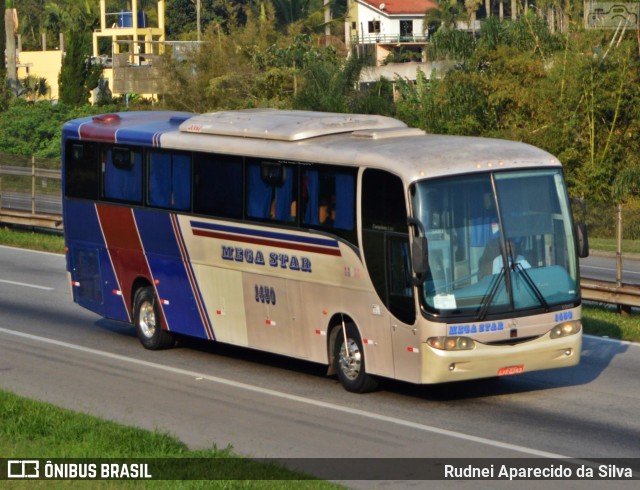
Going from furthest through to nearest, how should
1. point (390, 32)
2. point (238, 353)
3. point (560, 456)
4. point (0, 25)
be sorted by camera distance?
point (390, 32) < point (0, 25) < point (238, 353) < point (560, 456)

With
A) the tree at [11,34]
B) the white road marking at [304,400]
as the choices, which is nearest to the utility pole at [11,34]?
the tree at [11,34]

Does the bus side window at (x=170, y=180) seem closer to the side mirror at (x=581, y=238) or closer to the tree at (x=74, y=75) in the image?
the side mirror at (x=581, y=238)

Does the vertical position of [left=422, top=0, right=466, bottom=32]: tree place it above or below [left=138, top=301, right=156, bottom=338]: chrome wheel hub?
above

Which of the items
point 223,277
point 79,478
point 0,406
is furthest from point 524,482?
point 223,277

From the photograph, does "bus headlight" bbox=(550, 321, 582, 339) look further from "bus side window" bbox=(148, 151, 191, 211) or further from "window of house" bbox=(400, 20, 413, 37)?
"window of house" bbox=(400, 20, 413, 37)

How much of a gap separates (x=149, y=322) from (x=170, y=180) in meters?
2.29

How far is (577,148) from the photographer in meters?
41.9

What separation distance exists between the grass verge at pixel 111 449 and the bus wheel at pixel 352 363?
337cm

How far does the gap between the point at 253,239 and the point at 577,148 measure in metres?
27.2

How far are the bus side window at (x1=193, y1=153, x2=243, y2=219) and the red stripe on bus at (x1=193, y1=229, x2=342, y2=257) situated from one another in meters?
0.27

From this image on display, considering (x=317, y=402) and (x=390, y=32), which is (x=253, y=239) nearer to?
(x=317, y=402)

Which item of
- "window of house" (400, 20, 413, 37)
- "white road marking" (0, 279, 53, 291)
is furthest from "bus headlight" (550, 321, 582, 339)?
"window of house" (400, 20, 413, 37)

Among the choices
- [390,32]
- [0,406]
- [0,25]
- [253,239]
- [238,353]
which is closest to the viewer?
[0,406]

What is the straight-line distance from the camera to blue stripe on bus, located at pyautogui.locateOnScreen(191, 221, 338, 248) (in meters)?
15.3
